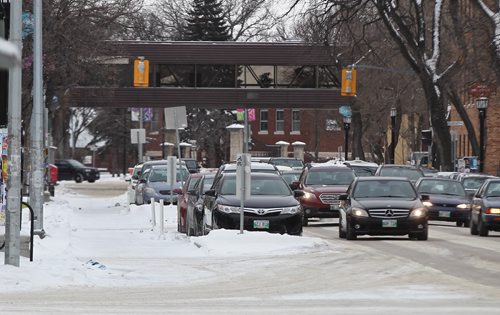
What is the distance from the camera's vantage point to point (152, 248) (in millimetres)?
23016

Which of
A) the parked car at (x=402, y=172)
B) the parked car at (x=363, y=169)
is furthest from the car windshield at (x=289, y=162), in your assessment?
the parked car at (x=402, y=172)

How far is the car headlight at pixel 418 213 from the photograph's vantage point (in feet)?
84.9

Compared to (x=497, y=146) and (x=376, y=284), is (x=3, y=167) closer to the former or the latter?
(x=376, y=284)

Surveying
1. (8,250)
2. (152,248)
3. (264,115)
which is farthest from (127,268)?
(264,115)

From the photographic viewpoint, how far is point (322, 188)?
34625 mm

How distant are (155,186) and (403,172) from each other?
8.89 m

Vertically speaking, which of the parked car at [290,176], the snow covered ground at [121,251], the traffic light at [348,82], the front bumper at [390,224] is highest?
the traffic light at [348,82]

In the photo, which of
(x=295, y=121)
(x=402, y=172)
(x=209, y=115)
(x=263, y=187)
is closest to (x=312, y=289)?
(x=263, y=187)

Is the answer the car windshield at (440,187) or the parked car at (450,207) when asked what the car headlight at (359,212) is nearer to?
the parked car at (450,207)

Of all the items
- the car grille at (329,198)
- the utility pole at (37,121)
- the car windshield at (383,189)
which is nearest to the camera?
the utility pole at (37,121)

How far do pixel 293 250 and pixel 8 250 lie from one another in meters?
6.51

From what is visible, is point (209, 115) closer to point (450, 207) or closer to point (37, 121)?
point (450, 207)

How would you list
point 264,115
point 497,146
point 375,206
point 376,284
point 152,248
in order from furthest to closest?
point 264,115, point 497,146, point 375,206, point 152,248, point 376,284

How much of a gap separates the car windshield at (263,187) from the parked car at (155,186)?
49.3 ft
